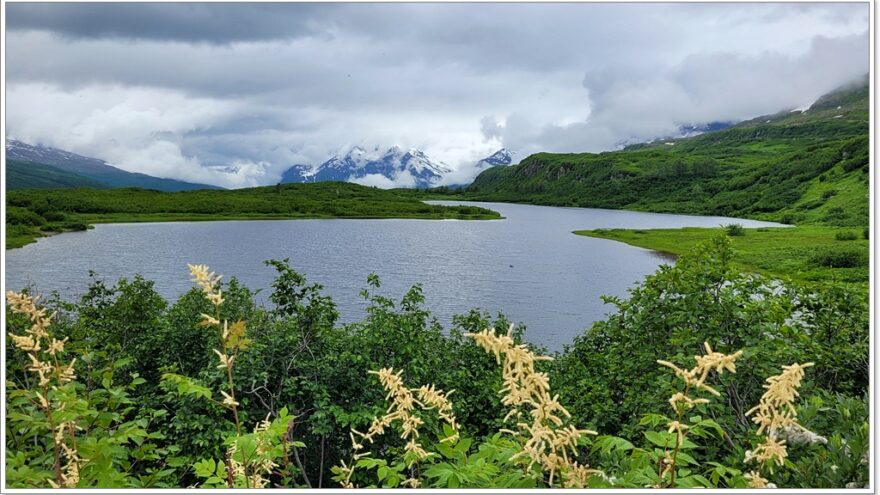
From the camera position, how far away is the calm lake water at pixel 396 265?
2875cm

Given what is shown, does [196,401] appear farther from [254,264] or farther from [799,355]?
[254,264]

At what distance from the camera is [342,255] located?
48094 mm

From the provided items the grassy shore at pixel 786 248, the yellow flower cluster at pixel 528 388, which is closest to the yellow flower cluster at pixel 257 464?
the yellow flower cluster at pixel 528 388

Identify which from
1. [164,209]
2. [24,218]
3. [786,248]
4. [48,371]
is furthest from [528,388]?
[164,209]

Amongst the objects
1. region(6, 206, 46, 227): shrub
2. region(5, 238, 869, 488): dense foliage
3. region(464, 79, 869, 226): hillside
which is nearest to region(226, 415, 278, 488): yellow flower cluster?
region(5, 238, 869, 488): dense foliage

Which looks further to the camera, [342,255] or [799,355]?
[342,255]

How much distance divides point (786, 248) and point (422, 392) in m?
54.2

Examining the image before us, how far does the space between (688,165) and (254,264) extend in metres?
175

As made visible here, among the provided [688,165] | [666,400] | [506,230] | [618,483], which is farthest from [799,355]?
[688,165]

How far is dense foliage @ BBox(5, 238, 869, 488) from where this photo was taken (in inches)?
110

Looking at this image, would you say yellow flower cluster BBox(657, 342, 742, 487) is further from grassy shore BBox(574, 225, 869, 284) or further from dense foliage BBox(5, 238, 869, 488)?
grassy shore BBox(574, 225, 869, 284)

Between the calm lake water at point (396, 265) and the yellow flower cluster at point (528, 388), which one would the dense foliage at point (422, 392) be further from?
the calm lake water at point (396, 265)

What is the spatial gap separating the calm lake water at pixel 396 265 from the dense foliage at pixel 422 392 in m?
11.4

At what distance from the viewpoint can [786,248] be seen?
47.5 meters
